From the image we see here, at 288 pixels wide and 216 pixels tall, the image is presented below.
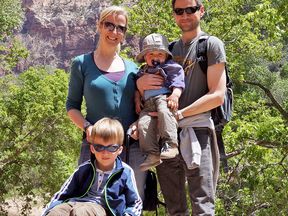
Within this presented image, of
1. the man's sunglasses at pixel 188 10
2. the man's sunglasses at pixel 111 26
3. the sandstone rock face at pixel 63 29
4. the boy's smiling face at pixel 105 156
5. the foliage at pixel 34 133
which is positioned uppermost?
the man's sunglasses at pixel 188 10

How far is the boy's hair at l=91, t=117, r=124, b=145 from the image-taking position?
306cm

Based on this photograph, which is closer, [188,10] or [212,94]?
[212,94]

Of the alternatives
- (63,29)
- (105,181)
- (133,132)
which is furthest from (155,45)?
(63,29)

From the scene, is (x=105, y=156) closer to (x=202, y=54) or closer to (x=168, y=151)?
(x=168, y=151)

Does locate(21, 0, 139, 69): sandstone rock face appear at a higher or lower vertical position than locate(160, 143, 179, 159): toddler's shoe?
lower

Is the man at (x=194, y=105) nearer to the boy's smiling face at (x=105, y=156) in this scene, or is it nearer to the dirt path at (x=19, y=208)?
the boy's smiling face at (x=105, y=156)

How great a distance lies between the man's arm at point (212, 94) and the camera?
11.0ft

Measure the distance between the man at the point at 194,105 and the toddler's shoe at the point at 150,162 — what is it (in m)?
0.18

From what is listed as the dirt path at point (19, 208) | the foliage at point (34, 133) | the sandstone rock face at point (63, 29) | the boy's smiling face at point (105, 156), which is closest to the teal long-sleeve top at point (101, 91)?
the boy's smiling face at point (105, 156)

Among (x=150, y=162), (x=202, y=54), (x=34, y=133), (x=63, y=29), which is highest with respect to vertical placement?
(x=202, y=54)

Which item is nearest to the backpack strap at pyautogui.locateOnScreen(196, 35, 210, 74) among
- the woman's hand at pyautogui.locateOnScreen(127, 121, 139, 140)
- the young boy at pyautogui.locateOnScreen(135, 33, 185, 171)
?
the young boy at pyautogui.locateOnScreen(135, 33, 185, 171)

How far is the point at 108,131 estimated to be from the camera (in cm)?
306

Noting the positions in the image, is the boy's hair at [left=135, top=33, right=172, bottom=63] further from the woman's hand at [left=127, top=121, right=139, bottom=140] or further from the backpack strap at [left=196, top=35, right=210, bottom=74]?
the woman's hand at [left=127, top=121, right=139, bottom=140]

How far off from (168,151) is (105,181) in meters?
0.50
